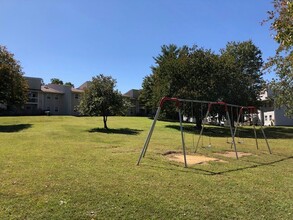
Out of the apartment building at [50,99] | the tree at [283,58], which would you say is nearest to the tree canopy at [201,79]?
the tree at [283,58]

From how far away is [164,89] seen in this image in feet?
107

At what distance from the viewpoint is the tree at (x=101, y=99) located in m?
27.4

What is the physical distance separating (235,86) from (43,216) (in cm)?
2945

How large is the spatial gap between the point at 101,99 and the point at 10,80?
9.66 meters

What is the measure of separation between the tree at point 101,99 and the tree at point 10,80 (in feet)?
24.8

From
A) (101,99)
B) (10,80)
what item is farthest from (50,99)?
(101,99)

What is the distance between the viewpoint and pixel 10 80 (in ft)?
97.2

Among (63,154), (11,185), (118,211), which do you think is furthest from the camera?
(63,154)

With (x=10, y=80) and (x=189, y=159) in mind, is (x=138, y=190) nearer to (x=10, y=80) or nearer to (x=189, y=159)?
(x=189, y=159)

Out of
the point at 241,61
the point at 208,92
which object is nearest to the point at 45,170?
the point at 208,92

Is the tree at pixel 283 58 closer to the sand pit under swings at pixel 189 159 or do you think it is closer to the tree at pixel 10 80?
the sand pit under swings at pixel 189 159

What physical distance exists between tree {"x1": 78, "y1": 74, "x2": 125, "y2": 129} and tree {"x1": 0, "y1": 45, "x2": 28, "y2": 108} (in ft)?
24.8

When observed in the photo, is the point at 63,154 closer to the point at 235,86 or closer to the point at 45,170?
the point at 45,170

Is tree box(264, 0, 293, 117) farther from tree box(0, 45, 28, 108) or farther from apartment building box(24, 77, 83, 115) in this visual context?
apartment building box(24, 77, 83, 115)
